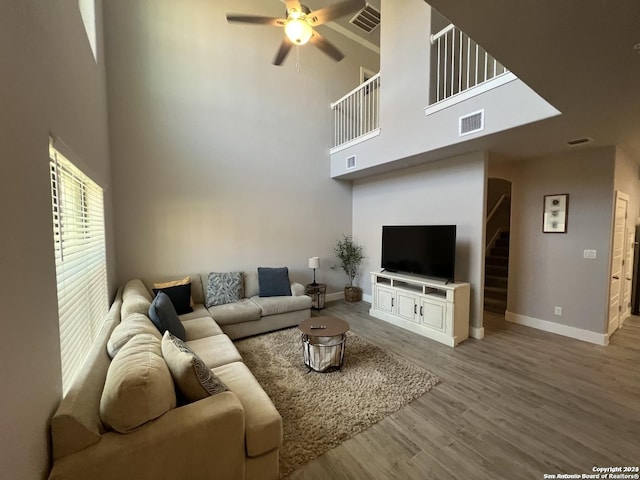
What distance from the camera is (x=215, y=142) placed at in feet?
14.1

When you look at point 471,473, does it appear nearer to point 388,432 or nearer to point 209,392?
point 388,432

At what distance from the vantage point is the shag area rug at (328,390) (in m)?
2.00

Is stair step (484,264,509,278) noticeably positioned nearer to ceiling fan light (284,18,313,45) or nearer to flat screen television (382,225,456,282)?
flat screen television (382,225,456,282)

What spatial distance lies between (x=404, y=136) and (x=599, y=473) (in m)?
3.75

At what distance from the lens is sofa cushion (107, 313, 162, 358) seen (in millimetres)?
1758

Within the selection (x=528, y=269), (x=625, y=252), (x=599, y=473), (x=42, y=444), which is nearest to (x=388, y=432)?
(x=599, y=473)

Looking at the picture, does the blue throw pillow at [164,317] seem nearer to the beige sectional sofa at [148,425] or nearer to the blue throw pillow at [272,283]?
the beige sectional sofa at [148,425]

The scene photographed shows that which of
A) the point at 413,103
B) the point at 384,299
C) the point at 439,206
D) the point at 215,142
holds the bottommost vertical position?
the point at 384,299

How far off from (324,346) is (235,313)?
4.76 ft

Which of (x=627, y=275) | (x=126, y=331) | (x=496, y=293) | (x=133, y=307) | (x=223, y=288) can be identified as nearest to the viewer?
(x=126, y=331)

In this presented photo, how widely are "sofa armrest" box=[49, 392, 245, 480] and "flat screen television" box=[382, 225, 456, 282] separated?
10.4 ft

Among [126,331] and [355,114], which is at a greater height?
[355,114]

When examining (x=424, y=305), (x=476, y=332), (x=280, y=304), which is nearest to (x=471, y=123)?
(x=424, y=305)

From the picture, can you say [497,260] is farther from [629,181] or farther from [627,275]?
[629,181]
